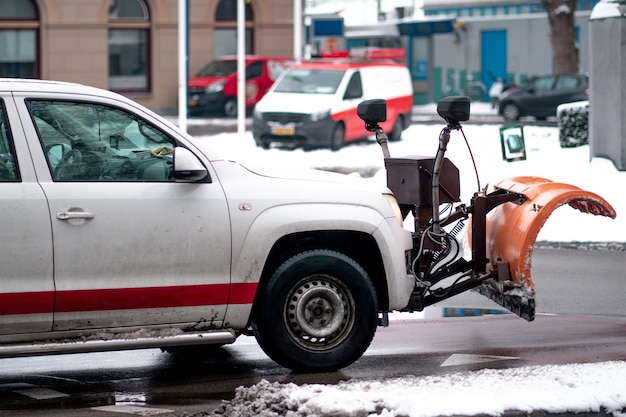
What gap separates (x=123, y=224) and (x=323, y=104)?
64.5 ft

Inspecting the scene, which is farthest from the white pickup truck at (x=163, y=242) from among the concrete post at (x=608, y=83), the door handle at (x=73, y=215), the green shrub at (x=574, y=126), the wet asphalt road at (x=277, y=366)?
the green shrub at (x=574, y=126)

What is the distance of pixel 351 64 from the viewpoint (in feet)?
92.1

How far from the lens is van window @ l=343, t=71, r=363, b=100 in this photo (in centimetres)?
2714

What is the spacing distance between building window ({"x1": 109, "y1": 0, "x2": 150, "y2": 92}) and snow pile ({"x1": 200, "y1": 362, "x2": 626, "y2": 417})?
3395 cm

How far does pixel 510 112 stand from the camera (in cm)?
3812

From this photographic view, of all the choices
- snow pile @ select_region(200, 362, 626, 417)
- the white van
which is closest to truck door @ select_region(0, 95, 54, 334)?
snow pile @ select_region(200, 362, 626, 417)

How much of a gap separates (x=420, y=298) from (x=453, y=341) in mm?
905

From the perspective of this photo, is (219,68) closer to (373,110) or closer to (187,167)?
(373,110)

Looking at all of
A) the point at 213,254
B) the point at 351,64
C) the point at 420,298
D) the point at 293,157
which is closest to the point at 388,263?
the point at 420,298

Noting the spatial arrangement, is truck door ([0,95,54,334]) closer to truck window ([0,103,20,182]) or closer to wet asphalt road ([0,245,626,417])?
truck window ([0,103,20,182])

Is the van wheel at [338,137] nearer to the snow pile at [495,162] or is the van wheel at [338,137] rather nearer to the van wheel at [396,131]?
the snow pile at [495,162]

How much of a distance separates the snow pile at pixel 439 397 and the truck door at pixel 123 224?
86cm

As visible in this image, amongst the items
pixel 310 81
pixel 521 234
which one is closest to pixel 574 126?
pixel 310 81

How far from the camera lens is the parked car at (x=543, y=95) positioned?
120ft
